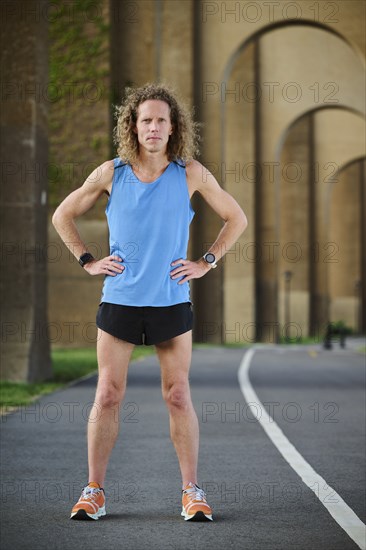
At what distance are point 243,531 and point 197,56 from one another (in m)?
38.8

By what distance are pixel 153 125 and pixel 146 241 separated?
600 mm

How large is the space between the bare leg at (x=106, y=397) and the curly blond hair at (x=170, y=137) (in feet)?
3.18

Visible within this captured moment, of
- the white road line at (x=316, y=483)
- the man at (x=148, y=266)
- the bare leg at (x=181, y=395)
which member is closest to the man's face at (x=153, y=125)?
the man at (x=148, y=266)

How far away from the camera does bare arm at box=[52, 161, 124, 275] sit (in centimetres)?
577

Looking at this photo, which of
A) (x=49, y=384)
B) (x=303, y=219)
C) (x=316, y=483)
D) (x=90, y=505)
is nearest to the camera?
(x=90, y=505)

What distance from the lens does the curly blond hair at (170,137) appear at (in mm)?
5863

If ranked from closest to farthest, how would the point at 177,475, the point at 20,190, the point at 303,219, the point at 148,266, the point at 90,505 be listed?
the point at 148,266
the point at 90,505
the point at 177,475
the point at 20,190
the point at 303,219

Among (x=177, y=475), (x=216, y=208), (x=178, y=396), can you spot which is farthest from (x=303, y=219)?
(x=178, y=396)

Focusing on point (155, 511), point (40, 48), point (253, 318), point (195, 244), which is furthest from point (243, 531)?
point (253, 318)

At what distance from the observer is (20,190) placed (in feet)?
58.0

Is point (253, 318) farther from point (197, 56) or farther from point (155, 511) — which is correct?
point (155, 511)

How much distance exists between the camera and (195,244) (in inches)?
1678

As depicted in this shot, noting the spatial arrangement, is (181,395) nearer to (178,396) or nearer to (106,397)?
(178,396)

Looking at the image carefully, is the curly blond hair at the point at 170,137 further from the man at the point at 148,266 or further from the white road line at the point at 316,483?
the white road line at the point at 316,483
